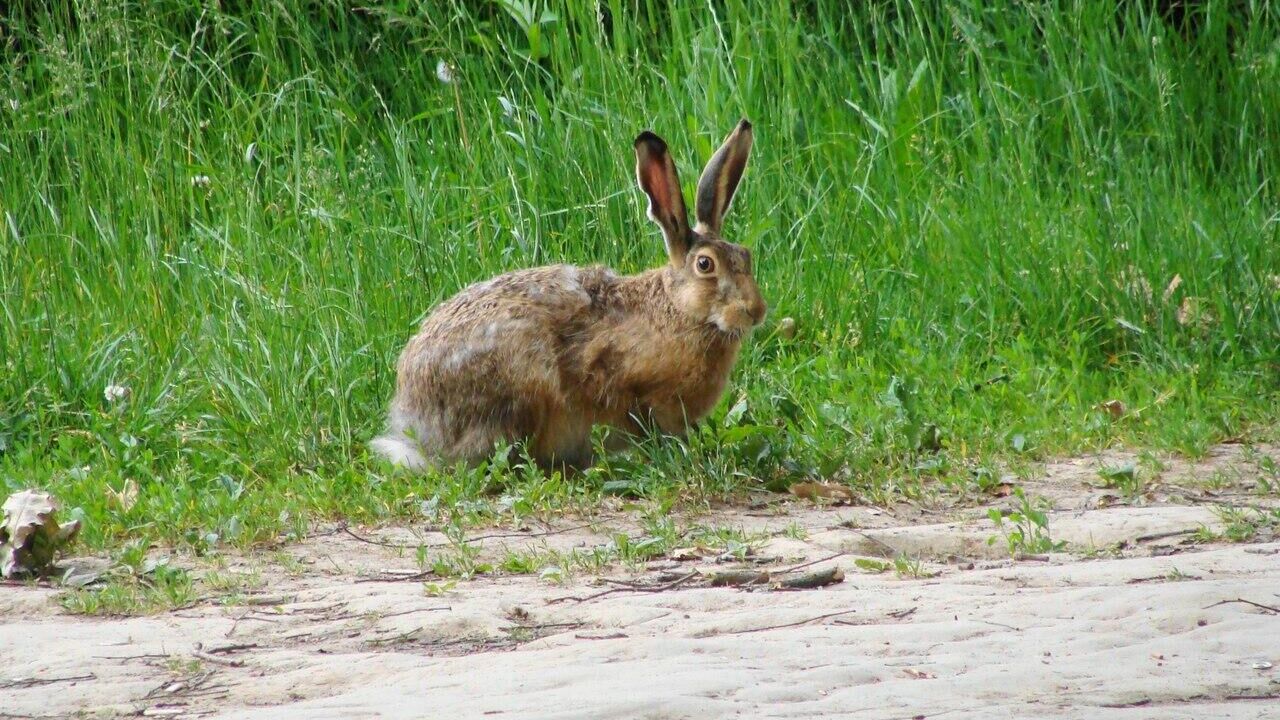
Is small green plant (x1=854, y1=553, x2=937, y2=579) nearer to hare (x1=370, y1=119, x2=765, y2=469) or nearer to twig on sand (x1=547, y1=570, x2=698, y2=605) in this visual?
twig on sand (x1=547, y1=570, x2=698, y2=605)

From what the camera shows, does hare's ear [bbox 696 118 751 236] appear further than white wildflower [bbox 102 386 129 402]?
No

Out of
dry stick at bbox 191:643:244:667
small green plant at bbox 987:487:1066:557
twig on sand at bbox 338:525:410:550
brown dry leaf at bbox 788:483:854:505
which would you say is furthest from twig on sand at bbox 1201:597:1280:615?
twig on sand at bbox 338:525:410:550

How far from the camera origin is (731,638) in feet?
10.9

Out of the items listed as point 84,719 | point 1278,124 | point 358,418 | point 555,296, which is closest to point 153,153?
point 358,418

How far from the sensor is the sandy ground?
9.19 ft

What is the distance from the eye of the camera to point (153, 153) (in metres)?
7.61

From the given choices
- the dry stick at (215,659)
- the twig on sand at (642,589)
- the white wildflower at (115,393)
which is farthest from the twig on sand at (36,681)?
the white wildflower at (115,393)

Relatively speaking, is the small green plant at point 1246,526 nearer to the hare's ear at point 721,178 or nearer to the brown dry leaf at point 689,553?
the brown dry leaf at point 689,553

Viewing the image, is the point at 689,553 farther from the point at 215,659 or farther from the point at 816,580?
the point at 215,659

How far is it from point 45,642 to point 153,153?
173 inches

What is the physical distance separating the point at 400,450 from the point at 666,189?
4.49 ft

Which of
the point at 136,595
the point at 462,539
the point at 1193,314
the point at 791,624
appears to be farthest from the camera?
the point at 1193,314

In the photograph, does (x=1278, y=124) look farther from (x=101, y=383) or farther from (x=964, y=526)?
(x=101, y=383)

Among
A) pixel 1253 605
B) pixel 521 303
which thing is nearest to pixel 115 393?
pixel 521 303
